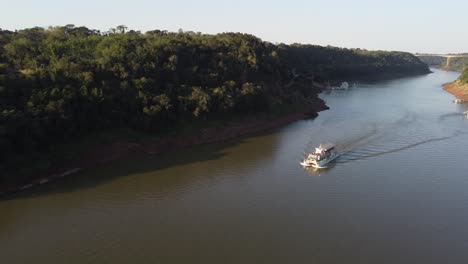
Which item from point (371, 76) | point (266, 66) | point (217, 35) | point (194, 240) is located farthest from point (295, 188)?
point (371, 76)

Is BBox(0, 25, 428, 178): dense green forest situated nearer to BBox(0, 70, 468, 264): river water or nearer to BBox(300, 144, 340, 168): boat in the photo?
BBox(0, 70, 468, 264): river water

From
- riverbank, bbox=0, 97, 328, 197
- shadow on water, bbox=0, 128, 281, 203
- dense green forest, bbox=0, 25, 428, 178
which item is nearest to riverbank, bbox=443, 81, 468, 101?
dense green forest, bbox=0, 25, 428, 178

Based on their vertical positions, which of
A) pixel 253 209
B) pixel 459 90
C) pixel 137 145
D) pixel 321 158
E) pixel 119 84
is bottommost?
pixel 459 90

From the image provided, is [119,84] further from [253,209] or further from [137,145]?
[253,209]

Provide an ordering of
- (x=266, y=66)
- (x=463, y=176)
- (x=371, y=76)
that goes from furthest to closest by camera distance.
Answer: (x=371, y=76) → (x=266, y=66) → (x=463, y=176)

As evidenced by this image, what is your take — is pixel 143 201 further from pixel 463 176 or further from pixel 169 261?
pixel 463 176

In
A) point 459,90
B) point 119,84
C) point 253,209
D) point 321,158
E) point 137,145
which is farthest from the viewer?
point 459,90

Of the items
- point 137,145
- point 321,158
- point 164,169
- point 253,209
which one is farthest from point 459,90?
point 253,209
